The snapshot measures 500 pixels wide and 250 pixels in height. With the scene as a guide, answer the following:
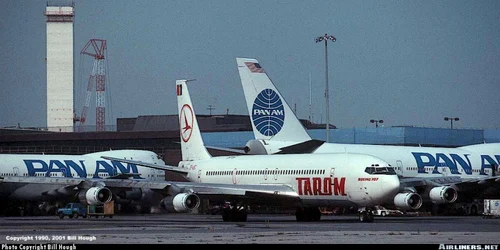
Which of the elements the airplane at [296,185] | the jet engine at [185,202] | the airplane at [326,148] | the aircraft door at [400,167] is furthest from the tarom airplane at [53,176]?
the aircraft door at [400,167]

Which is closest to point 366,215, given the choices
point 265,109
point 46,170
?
point 265,109

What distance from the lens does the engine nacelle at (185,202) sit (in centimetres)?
6241

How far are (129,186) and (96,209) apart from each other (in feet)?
52.9

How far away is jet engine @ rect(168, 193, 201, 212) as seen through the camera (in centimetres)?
6241

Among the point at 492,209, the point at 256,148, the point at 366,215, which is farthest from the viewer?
the point at 256,148

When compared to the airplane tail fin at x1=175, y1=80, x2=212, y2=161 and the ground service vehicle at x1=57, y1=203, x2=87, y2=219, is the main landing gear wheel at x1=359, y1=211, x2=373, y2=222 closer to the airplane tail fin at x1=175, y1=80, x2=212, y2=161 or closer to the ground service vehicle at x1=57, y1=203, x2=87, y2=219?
the airplane tail fin at x1=175, y1=80, x2=212, y2=161

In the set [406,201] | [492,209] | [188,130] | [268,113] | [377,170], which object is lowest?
[492,209]

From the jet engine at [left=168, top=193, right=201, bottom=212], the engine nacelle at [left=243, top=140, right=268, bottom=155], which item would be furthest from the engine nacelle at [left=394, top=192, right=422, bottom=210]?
the engine nacelle at [left=243, top=140, right=268, bottom=155]

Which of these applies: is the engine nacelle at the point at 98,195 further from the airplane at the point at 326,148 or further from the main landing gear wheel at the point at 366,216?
the main landing gear wheel at the point at 366,216

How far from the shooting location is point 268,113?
82750 mm

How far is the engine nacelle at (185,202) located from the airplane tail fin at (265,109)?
1989 cm

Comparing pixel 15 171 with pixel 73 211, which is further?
pixel 15 171

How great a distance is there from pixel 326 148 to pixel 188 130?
36.7ft

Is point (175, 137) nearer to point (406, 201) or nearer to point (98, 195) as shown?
point (98, 195)
